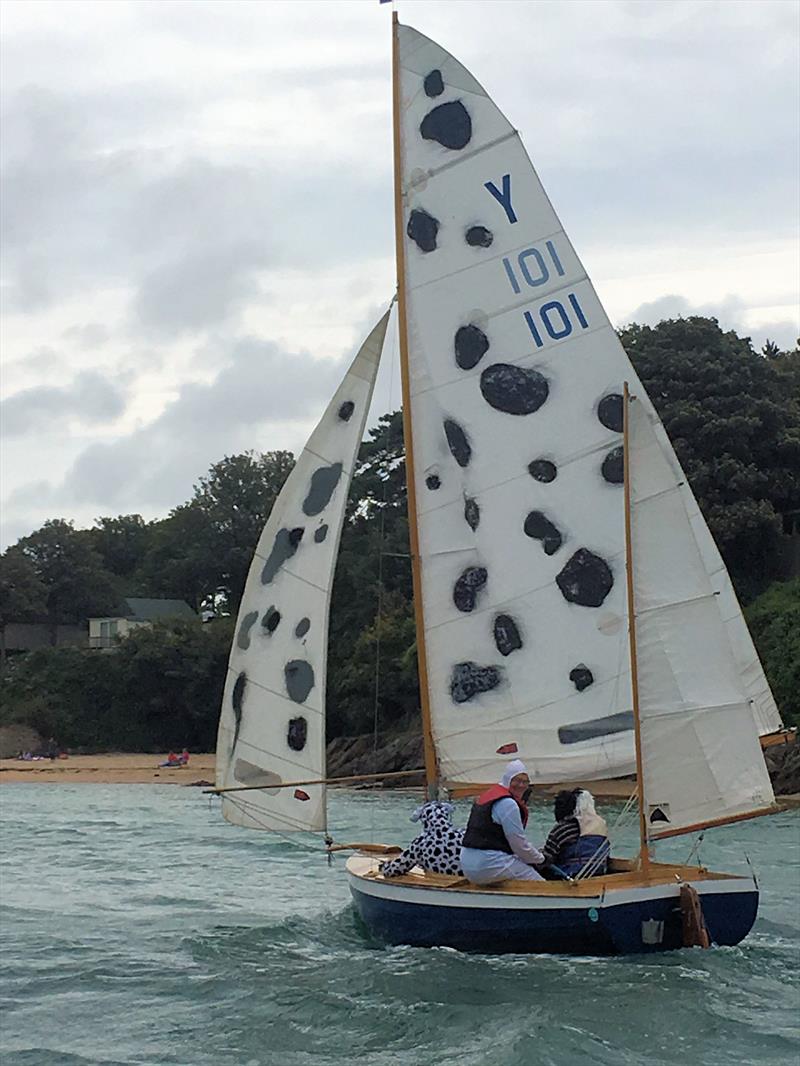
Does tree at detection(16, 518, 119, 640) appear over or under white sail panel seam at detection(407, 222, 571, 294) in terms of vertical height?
over

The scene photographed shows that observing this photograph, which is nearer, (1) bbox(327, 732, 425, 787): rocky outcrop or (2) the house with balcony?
(1) bbox(327, 732, 425, 787): rocky outcrop

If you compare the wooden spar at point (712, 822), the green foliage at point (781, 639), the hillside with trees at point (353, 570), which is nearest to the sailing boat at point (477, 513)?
the wooden spar at point (712, 822)

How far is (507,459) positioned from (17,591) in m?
64.2

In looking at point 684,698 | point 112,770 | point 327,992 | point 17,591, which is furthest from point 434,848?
point 17,591

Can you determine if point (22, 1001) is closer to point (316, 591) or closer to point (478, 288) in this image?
point (316, 591)

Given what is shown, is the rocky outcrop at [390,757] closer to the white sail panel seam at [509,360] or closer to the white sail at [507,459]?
the white sail at [507,459]

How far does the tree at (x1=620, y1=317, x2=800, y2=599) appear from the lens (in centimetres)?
5288

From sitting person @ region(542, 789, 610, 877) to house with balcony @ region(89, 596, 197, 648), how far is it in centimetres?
6150

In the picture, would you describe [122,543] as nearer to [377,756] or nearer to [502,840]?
[377,756]

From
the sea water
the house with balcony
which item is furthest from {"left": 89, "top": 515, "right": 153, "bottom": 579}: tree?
the sea water

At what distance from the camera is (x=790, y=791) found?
43125 millimetres

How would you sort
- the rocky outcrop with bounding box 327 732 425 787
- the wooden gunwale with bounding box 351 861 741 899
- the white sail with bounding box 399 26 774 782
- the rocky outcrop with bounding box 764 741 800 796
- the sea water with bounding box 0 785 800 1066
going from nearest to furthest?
the sea water with bounding box 0 785 800 1066, the wooden gunwale with bounding box 351 861 741 899, the white sail with bounding box 399 26 774 782, the rocky outcrop with bounding box 764 741 800 796, the rocky outcrop with bounding box 327 732 425 787

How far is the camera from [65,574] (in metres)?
87.6

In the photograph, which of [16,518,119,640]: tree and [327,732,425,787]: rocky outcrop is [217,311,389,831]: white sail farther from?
[16,518,119,640]: tree
